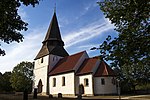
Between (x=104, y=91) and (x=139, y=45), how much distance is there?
2868cm

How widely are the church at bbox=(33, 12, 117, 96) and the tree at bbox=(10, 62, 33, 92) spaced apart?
6170 mm

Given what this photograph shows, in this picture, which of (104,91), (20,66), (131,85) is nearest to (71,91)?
(104,91)

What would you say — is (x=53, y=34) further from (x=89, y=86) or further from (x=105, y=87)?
(x=105, y=87)

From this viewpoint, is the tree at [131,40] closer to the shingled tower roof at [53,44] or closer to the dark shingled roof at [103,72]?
the dark shingled roof at [103,72]

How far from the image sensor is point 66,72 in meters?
42.9

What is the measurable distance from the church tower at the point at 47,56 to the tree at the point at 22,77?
212 inches

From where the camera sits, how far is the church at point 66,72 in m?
37.5

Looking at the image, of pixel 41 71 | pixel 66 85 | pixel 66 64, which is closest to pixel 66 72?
pixel 66 85

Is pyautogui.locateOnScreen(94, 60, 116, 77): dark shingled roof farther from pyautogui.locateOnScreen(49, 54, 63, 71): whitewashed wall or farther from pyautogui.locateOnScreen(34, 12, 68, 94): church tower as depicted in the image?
pyautogui.locateOnScreen(34, 12, 68, 94): church tower

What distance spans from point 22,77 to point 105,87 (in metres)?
30.7

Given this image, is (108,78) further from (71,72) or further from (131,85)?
(131,85)

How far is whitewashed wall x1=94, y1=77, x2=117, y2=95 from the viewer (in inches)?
1457

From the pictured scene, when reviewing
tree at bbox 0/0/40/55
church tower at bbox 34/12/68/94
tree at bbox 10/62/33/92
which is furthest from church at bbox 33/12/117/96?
tree at bbox 0/0/40/55

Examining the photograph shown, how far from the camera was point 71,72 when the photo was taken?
41.8 metres
